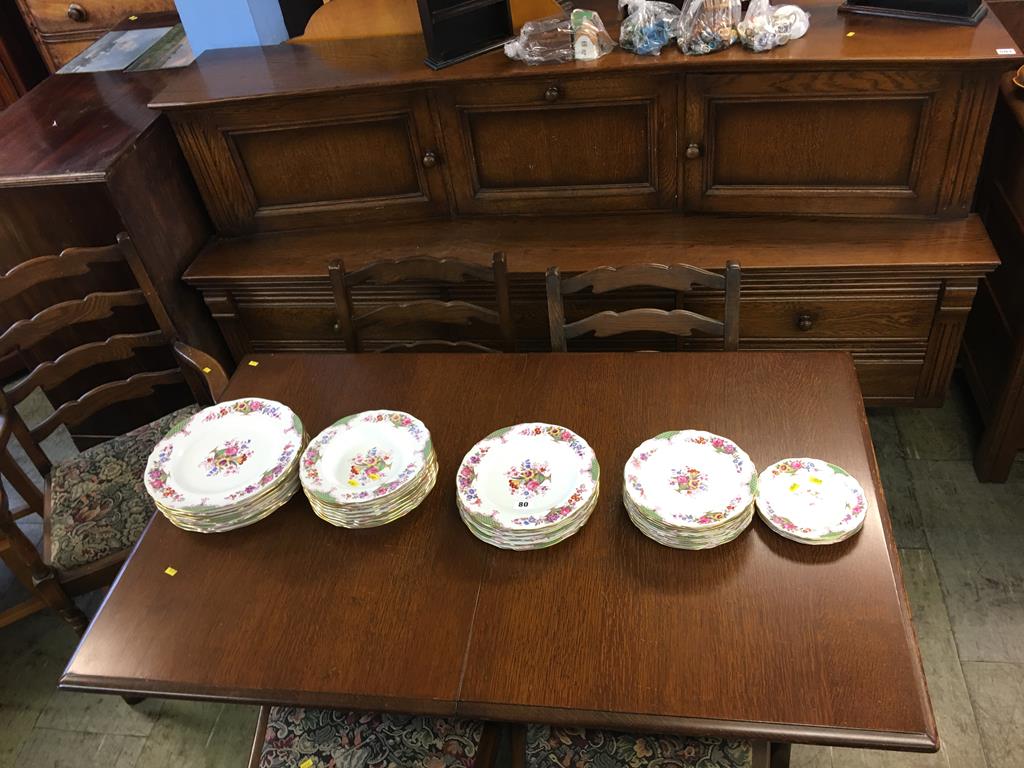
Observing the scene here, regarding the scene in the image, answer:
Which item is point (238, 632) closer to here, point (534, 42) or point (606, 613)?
point (606, 613)

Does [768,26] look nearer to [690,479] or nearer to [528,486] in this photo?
[690,479]

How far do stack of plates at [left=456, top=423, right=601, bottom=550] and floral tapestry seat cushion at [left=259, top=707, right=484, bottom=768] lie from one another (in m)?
0.40

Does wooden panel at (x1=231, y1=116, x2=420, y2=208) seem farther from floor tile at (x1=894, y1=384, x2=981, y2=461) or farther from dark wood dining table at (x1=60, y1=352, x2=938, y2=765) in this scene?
floor tile at (x1=894, y1=384, x2=981, y2=461)

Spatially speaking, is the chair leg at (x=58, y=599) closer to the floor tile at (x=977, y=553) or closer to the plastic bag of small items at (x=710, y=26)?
the plastic bag of small items at (x=710, y=26)

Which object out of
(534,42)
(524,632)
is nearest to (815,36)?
(534,42)

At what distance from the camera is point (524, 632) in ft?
4.43

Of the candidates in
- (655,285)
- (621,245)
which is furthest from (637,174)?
(655,285)

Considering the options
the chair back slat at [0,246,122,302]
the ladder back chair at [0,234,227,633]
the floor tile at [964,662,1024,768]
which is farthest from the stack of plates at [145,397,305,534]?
the floor tile at [964,662,1024,768]

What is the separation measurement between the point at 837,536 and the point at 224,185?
6.40 ft

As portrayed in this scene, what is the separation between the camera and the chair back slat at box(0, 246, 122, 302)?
1998 mm

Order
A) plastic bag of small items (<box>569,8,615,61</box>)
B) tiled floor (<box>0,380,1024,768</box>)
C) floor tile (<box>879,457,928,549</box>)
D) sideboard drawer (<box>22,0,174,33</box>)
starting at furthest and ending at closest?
sideboard drawer (<box>22,0,174,33</box>) < floor tile (<box>879,457,928,549</box>) < plastic bag of small items (<box>569,8,615,61</box>) < tiled floor (<box>0,380,1024,768</box>)

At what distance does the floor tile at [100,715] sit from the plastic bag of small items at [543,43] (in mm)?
1898

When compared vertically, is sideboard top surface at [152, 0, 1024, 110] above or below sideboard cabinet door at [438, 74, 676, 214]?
above

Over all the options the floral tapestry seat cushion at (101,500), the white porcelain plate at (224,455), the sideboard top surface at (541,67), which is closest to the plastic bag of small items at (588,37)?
the sideboard top surface at (541,67)
